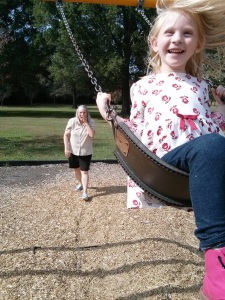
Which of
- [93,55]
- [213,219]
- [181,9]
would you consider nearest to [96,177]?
[181,9]

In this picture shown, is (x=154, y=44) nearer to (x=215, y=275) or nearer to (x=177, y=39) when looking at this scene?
(x=177, y=39)

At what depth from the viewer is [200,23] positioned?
68.4 inches

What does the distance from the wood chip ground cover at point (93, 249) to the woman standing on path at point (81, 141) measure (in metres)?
0.33

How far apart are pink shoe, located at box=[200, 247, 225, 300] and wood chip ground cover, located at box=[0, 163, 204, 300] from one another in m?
1.45

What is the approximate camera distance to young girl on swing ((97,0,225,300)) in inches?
51.5

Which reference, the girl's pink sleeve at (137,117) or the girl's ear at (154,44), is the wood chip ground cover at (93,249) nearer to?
the girl's pink sleeve at (137,117)

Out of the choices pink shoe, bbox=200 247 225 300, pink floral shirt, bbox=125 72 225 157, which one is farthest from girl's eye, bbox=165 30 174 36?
pink shoe, bbox=200 247 225 300

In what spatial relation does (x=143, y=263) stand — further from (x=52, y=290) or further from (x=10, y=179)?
(x=10, y=179)

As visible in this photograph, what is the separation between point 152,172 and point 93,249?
1953 mm

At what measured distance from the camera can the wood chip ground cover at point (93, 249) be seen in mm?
2678

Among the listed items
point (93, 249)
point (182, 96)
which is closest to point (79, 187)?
point (93, 249)

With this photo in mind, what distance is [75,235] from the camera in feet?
11.8

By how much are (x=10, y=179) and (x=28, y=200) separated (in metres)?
1.15

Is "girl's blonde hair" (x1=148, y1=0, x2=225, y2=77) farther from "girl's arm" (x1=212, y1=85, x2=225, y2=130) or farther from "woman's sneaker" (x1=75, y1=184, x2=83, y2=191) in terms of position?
"woman's sneaker" (x1=75, y1=184, x2=83, y2=191)
